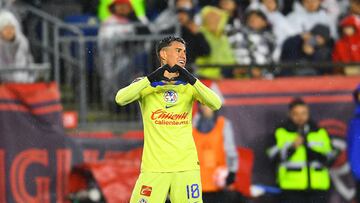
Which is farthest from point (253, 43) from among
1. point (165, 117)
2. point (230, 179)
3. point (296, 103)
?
point (165, 117)

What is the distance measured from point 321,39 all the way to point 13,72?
14.8 feet

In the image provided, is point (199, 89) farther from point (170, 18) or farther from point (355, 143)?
point (170, 18)

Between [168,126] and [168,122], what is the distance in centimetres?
4

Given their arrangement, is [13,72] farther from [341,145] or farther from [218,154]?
[341,145]

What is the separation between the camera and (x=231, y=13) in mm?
15867

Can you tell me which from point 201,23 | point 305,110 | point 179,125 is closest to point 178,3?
point 201,23

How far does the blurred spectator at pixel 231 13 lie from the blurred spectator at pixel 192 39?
0.62 metres

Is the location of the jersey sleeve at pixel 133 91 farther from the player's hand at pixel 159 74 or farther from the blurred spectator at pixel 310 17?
the blurred spectator at pixel 310 17

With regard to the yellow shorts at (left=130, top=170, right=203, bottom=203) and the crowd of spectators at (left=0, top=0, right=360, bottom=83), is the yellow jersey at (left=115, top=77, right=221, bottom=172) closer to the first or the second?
the yellow shorts at (left=130, top=170, right=203, bottom=203)

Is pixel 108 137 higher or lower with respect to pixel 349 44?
lower

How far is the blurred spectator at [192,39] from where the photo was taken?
14812mm

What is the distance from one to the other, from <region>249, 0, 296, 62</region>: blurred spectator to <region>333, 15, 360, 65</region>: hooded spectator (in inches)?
29.1

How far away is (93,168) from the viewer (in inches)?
539

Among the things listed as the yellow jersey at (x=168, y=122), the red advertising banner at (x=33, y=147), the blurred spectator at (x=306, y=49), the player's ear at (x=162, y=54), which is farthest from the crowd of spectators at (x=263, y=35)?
the player's ear at (x=162, y=54)
